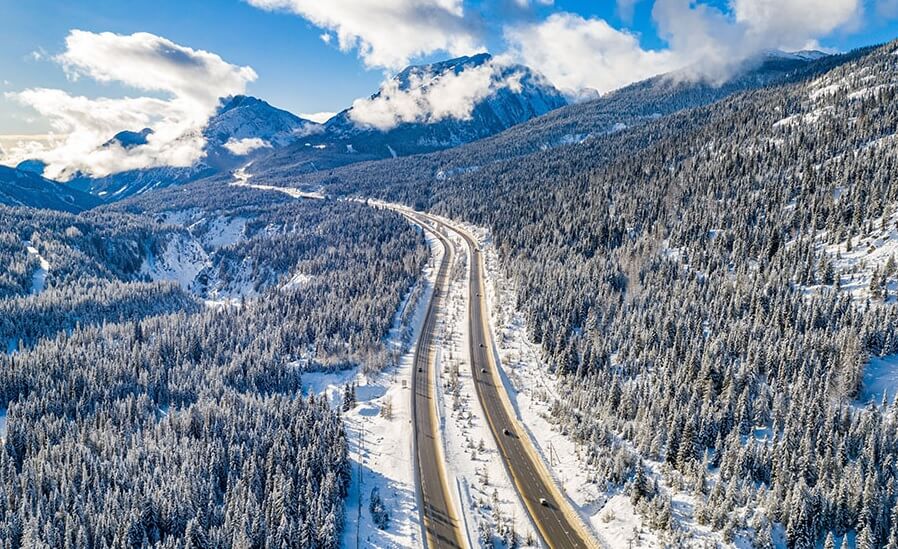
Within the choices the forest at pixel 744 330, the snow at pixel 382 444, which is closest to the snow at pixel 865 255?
the forest at pixel 744 330

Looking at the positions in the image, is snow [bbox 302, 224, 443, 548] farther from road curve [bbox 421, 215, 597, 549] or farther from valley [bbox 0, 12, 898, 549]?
A: road curve [bbox 421, 215, 597, 549]

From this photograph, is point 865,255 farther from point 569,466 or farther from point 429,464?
point 429,464

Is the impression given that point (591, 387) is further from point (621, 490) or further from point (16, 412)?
point (16, 412)

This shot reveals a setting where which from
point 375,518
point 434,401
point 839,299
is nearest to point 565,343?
point 434,401

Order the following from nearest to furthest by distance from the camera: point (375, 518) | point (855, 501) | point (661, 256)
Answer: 1. point (855, 501)
2. point (375, 518)
3. point (661, 256)

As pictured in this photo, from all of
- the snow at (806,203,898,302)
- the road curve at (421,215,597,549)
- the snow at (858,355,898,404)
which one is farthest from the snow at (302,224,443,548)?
the snow at (806,203,898,302)

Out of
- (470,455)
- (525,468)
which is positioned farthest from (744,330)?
(470,455)
